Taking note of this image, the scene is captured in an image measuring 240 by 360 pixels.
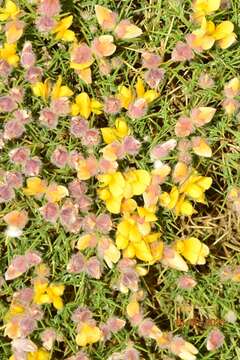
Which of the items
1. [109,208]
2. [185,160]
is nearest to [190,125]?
[185,160]

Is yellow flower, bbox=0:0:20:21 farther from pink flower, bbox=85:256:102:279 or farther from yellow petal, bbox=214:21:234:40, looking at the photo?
pink flower, bbox=85:256:102:279

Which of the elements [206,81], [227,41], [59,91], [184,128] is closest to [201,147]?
[184,128]

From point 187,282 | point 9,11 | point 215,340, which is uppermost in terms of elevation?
point 9,11

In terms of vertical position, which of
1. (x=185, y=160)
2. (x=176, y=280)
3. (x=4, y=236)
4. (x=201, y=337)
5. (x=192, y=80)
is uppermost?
(x=192, y=80)

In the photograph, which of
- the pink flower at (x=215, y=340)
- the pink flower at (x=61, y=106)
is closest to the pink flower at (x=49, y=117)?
the pink flower at (x=61, y=106)

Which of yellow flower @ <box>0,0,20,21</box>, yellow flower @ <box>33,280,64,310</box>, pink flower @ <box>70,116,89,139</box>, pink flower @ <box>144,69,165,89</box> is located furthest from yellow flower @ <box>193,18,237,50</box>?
yellow flower @ <box>33,280,64,310</box>

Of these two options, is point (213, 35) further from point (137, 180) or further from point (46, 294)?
point (46, 294)

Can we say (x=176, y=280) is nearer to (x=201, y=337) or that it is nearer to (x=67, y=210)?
(x=201, y=337)

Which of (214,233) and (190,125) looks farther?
(214,233)
